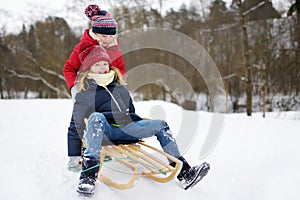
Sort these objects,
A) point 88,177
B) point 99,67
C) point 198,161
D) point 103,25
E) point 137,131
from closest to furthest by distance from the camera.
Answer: point 88,177 → point 137,131 → point 99,67 → point 103,25 → point 198,161

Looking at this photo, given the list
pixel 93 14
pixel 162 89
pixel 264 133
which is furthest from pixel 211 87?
Answer: pixel 93 14

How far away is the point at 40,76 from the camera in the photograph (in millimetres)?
15727

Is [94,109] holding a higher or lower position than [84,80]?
lower

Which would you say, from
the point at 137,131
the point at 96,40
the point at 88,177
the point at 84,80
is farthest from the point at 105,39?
the point at 88,177

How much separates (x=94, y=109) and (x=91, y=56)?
445 millimetres

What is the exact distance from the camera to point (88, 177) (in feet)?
6.12

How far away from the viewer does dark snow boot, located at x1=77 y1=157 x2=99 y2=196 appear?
1799 millimetres

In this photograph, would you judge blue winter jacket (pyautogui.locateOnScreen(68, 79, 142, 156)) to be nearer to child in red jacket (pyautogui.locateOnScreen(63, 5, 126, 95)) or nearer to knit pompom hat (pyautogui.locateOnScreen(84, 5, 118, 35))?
child in red jacket (pyautogui.locateOnScreen(63, 5, 126, 95))

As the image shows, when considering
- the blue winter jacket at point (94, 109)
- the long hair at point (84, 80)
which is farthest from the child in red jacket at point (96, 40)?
the blue winter jacket at point (94, 109)

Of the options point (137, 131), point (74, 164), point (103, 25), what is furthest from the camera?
point (103, 25)

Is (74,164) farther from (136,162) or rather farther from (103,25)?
(103,25)

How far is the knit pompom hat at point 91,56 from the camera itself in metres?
2.37

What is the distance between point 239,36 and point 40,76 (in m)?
10.6

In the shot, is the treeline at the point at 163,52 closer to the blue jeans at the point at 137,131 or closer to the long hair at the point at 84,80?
the long hair at the point at 84,80
